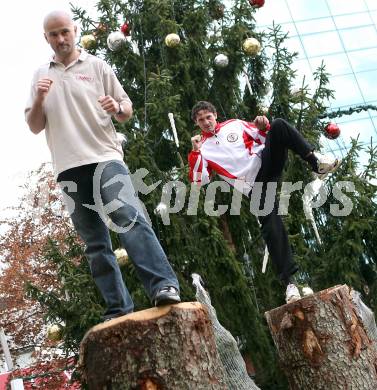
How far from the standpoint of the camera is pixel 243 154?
4836mm

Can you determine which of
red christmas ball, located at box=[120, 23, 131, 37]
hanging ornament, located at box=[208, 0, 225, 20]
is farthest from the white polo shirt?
hanging ornament, located at box=[208, 0, 225, 20]

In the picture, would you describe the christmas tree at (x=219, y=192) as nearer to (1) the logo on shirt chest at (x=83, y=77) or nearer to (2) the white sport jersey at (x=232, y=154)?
(2) the white sport jersey at (x=232, y=154)

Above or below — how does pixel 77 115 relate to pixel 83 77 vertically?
below

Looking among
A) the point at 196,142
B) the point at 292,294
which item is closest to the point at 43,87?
the point at 196,142

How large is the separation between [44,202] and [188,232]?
1022 cm

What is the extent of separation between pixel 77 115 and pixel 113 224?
59 cm

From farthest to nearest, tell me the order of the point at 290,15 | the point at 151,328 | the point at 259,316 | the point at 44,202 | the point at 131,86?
the point at 290,15 → the point at 44,202 → the point at 131,86 → the point at 259,316 → the point at 151,328

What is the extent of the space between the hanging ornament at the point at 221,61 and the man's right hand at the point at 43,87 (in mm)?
5275

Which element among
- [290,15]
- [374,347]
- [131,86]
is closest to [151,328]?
[374,347]

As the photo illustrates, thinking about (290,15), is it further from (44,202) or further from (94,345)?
(94,345)

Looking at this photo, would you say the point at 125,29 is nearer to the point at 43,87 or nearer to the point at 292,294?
the point at 292,294

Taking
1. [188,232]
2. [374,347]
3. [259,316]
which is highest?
[374,347]

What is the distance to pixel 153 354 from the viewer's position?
301 cm

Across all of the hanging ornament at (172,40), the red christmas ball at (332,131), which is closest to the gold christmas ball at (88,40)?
the hanging ornament at (172,40)
